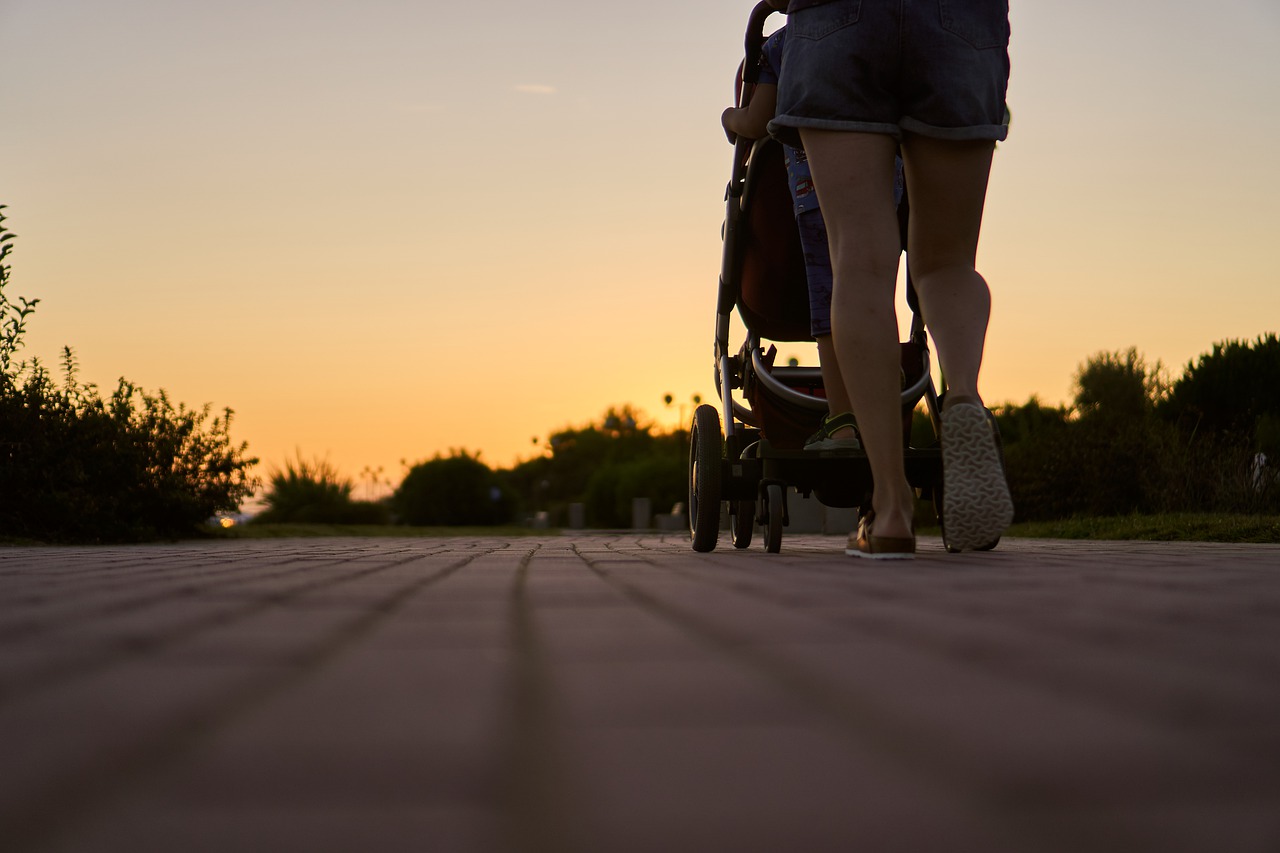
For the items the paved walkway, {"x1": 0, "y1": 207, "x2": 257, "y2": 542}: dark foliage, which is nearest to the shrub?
{"x1": 0, "y1": 207, "x2": 257, "y2": 542}: dark foliage

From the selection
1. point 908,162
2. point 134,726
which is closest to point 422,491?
point 908,162

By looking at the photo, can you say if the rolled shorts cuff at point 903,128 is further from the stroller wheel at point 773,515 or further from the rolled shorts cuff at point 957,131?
the stroller wheel at point 773,515

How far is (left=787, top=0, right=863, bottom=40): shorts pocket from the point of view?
105 inches

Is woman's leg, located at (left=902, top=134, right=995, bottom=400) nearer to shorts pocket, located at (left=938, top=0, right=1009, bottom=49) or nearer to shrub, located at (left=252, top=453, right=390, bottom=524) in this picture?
shorts pocket, located at (left=938, top=0, right=1009, bottom=49)

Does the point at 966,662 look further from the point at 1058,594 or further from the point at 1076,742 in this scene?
the point at 1058,594

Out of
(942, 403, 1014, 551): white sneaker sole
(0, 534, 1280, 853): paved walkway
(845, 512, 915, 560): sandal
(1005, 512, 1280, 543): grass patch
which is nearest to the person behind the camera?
(0, 534, 1280, 853): paved walkway

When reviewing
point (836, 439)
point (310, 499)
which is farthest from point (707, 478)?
point (310, 499)

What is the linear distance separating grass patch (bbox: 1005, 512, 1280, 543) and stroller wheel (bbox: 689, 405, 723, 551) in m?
4.13

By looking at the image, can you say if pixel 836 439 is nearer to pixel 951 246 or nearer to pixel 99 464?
pixel 951 246

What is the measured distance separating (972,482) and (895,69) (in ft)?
3.56

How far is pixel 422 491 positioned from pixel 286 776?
102 ft

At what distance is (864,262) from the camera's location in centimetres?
272

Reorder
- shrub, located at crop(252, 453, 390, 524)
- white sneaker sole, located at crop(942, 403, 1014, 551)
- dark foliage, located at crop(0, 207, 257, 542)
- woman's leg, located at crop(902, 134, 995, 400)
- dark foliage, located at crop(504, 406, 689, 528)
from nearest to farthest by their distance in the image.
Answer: white sneaker sole, located at crop(942, 403, 1014, 551), woman's leg, located at crop(902, 134, 995, 400), dark foliage, located at crop(0, 207, 257, 542), shrub, located at crop(252, 453, 390, 524), dark foliage, located at crop(504, 406, 689, 528)

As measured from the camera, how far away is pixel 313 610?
4.10 ft
